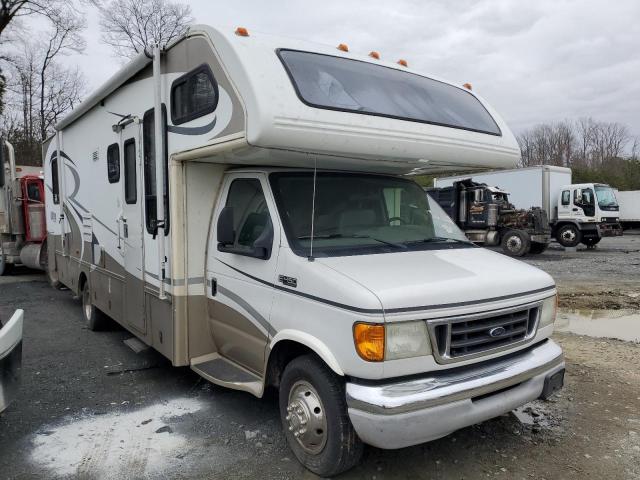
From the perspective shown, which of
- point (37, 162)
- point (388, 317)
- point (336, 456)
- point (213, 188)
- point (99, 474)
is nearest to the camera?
point (388, 317)

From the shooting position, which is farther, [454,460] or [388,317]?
[454,460]

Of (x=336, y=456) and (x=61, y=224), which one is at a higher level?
(x=61, y=224)

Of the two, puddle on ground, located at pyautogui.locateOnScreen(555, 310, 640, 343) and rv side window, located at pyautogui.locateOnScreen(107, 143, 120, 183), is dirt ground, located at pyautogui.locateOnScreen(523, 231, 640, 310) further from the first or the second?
rv side window, located at pyautogui.locateOnScreen(107, 143, 120, 183)

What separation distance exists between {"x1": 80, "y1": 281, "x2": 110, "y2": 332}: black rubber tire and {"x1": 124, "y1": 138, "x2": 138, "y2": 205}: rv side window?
2163 mm

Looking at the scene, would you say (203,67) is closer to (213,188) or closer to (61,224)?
(213,188)

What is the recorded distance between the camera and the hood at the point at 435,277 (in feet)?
9.86

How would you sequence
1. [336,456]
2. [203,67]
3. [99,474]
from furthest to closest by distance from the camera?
[203,67], [99,474], [336,456]

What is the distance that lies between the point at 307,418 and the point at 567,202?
2002 cm

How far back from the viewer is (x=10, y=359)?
3.44 m

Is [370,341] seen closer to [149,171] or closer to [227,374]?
[227,374]

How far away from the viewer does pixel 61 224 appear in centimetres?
806

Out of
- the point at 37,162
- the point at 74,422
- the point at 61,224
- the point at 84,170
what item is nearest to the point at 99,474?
the point at 74,422

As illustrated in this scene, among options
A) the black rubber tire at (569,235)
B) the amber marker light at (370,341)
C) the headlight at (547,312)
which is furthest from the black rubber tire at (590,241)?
the amber marker light at (370,341)

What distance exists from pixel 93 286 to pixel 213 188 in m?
3.19
